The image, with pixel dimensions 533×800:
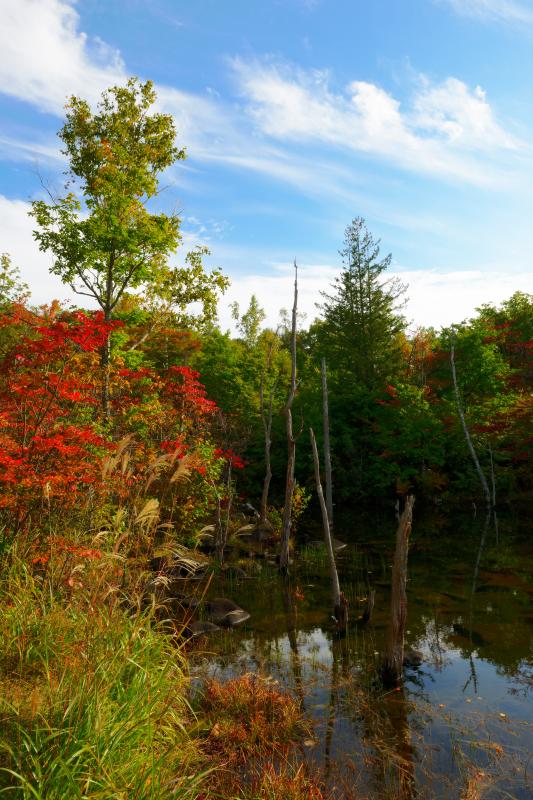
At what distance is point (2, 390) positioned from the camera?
25.9 feet

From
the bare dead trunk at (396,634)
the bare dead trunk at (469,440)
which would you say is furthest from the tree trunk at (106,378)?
the bare dead trunk at (469,440)

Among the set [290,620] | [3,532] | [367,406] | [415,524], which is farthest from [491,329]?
[3,532]

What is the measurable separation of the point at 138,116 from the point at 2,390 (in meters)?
9.45

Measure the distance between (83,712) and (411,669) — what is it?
552 centimetres

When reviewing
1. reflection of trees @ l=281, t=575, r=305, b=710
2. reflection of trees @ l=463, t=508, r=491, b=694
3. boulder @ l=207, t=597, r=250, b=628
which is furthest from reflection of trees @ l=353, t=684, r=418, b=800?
boulder @ l=207, t=597, r=250, b=628

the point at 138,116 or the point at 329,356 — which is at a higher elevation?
the point at 138,116

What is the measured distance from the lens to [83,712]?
3203 mm

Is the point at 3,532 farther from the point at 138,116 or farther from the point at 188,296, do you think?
the point at 138,116

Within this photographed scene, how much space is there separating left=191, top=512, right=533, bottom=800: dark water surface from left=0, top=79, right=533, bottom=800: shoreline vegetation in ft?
0.48

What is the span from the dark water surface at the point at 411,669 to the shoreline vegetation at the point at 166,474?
0.48 ft

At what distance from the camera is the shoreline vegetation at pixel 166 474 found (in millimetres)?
3698

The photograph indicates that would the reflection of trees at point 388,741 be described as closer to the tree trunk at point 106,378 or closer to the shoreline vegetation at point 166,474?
the shoreline vegetation at point 166,474

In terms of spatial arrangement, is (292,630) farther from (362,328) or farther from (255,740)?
(362,328)

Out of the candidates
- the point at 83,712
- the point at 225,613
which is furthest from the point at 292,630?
the point at 83,712
